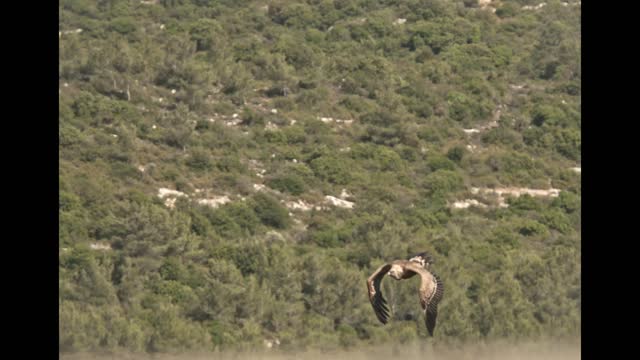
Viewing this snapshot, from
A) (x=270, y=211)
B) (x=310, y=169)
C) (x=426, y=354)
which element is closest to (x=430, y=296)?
(x=426, y=354)

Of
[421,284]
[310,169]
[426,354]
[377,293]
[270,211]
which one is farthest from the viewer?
[310,169]

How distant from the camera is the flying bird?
17578 millimetres

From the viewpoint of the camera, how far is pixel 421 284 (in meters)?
17.8

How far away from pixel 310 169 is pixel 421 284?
47867 mm

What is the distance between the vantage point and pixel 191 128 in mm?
68312

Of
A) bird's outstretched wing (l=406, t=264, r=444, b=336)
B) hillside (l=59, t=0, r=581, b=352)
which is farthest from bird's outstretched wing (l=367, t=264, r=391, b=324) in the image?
hillside (l=59, t=0, r=581, b=352)

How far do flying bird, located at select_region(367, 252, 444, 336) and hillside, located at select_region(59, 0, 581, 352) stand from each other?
1833cm

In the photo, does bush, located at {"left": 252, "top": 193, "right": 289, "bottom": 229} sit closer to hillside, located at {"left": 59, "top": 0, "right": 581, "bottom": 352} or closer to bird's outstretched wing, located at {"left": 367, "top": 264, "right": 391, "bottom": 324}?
hillside, located at {"left": 59, "top": 0, "right": 581, "bottom": 352}

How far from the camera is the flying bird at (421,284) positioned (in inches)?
692

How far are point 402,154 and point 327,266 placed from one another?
2174 cm

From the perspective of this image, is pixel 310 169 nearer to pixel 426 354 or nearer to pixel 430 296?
pixel 426 354

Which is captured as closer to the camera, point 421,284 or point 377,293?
point 421,284
